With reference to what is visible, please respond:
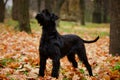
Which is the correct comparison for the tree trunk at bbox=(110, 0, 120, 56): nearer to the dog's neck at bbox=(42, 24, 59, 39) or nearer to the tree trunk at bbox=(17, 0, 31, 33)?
the dog's neck at bbox=(42, 24, 59, 39)

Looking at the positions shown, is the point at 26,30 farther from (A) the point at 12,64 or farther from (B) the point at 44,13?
(B) the point at 44,13

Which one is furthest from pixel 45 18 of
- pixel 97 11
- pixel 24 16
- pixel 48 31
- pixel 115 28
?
pixel 97 11

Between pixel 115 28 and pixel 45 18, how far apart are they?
15.3 ft

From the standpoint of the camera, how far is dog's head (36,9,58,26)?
6218 millimetres

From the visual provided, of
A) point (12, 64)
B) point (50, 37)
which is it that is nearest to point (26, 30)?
point (12, 64)

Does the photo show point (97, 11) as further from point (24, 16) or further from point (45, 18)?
point (45, 18)

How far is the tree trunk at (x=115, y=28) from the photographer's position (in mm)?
10250

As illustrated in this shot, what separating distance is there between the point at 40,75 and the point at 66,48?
2.87 feet

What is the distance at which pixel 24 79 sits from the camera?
637 centimetres

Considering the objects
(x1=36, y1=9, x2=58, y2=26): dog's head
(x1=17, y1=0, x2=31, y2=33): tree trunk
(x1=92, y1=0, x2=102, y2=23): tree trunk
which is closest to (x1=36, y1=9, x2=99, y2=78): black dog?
(x1=36, y1=9, x2=58, y2=26): dog's head

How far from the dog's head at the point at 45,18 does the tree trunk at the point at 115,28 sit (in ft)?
14.1

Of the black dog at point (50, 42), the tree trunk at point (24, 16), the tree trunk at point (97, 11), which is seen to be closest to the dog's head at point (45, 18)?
the black dog at point (50, 42)

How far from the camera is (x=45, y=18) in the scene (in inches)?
249

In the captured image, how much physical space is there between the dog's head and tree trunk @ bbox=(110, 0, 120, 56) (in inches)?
169
